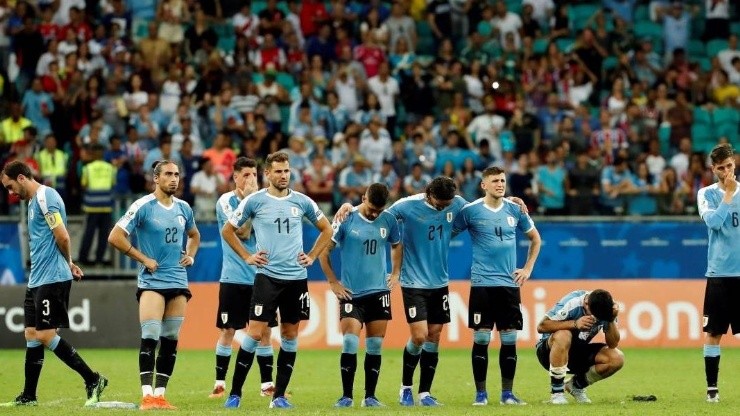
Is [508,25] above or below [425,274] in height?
above

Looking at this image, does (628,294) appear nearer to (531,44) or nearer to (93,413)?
(531,44)

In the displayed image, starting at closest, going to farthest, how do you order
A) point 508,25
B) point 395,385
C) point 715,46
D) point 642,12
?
point 395,385 → point 508,25 → point 715,46 → point 642,12

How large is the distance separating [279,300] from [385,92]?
1358 cm

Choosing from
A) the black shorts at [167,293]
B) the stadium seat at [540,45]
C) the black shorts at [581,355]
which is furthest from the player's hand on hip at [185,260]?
the stadium seat at [540,45]

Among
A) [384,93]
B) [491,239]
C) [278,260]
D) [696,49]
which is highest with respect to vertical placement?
[696,49]

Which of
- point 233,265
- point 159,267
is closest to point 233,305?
point 233,265

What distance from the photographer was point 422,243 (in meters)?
14.3

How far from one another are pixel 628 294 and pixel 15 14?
530 inches

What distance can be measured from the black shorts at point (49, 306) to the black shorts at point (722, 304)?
6.52 meters

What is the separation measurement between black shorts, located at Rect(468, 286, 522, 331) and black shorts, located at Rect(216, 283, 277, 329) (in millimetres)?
2650

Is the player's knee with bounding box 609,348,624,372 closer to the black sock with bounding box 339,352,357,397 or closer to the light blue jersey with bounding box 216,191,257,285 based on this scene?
the black sock with bounding box 339,352,357,397

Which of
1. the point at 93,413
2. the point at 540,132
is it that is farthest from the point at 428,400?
the point at 540,132

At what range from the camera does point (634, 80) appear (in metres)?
28.1

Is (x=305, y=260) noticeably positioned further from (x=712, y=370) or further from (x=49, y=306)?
(x=712, y=370)
